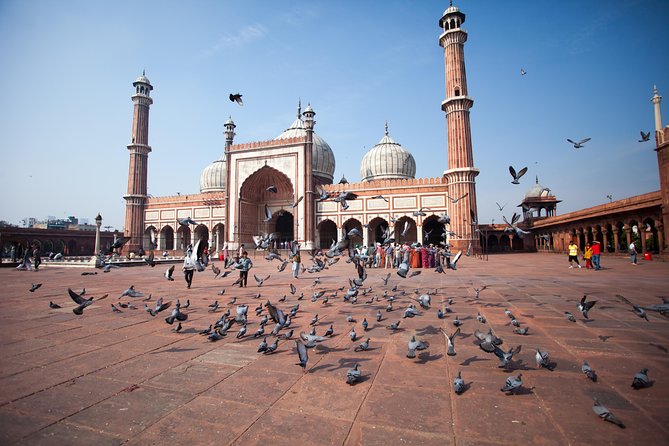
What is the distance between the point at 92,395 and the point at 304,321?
2.51 meters

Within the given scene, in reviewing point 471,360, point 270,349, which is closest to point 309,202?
point 270,349

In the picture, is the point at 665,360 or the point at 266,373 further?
the point at 665,360

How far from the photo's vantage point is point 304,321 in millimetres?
4508

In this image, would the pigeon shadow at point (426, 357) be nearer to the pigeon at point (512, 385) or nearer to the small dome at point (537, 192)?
the pigeon at point (512, 385)

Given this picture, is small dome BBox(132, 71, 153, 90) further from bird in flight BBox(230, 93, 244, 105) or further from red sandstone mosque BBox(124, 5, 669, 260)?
bird in flight BBox(230, 93, 244, 105)

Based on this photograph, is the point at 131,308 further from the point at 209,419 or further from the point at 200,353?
the point at 209,419

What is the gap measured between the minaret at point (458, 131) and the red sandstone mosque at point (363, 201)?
0.25ft

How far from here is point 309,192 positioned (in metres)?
30.0

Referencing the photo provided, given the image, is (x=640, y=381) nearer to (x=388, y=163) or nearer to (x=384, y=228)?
(x=384, y=228)

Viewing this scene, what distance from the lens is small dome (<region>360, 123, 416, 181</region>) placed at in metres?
35.3

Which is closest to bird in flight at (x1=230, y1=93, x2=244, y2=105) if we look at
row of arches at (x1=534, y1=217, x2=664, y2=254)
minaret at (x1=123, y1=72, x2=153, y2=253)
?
row of arches at (x1=534, y1=217, x2=664, y2=254)

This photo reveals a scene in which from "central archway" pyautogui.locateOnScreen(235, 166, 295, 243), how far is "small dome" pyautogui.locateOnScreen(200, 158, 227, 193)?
8.56 m

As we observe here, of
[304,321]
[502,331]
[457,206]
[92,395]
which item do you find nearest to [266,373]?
[92,395]

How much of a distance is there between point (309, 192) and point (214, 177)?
16.6 meters
